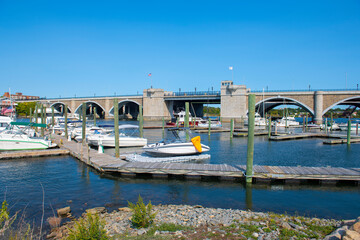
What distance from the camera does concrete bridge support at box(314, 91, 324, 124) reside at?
66.4 metres

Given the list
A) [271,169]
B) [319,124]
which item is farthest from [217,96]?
[271,169]

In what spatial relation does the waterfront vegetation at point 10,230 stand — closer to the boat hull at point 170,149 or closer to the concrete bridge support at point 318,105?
the boat hull at point 170,149

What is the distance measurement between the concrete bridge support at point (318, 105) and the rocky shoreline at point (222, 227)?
6459 cm

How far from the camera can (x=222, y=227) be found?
345 inches

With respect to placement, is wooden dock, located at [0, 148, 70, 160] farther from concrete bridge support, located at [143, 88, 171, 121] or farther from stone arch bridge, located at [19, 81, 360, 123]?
concrete bridge support, located at [143, 88, 171, 121]

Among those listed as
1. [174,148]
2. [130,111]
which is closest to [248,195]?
[174,148]

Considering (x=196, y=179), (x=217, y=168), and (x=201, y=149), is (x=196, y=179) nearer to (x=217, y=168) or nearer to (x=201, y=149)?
(x=217, y=168)

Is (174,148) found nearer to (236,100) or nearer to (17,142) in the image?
(17,142)

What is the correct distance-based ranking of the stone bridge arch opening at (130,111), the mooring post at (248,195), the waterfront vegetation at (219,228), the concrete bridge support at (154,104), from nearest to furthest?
the waterfront vegetation at (219,228) → the mooring post at (248,195) → the concrete bridge support at (154,104) → the stone bridge arch opening at (130,111)

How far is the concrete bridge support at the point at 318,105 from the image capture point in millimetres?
66438

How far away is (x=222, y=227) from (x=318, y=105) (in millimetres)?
67330

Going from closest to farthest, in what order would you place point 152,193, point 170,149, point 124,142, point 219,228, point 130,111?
point 219,228, point 152,193, point 170,149, point 124,142, point 130,111

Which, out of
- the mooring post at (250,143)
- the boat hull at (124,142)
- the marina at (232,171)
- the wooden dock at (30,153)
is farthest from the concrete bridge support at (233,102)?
the mooring post at (250,143)

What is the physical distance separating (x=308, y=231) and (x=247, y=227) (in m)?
1.83
